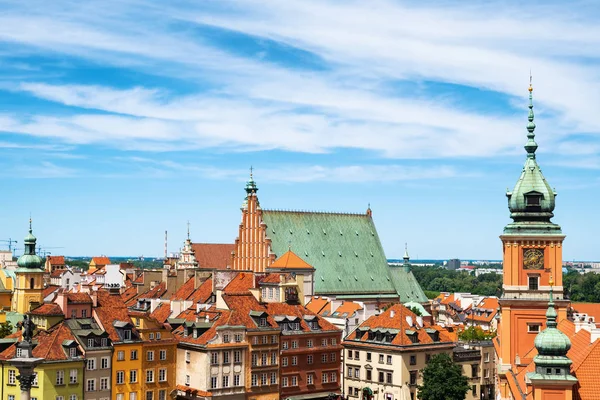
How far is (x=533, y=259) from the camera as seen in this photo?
253 feet

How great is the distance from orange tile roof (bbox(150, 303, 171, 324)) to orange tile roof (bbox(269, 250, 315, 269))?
25.5m

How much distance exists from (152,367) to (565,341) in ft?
177

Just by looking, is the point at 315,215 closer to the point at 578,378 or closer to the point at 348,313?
the point at 348,313

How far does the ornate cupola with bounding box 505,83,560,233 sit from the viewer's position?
77631mm

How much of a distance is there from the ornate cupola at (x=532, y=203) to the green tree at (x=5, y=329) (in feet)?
195

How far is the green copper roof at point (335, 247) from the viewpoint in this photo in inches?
5719

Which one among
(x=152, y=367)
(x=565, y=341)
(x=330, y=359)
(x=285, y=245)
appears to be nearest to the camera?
(x=565, y=341)

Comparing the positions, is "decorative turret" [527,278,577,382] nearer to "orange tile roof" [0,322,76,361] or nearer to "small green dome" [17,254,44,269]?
"orange tile roof" [0,322,76,361]

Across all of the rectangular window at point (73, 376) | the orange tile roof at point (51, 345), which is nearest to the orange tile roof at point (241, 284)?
the orange tile roof at point (51, 345)

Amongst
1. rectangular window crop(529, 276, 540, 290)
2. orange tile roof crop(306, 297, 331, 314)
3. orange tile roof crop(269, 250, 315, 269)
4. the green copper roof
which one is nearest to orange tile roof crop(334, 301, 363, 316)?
orange tile roof crop(306, 297, 331, 314)

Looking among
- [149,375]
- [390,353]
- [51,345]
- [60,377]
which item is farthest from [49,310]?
[390,353]

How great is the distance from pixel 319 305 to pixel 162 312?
28604 mm

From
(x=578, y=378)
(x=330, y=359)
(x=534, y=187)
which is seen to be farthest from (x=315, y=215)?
(x=578, y=378)

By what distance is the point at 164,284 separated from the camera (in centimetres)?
12694
